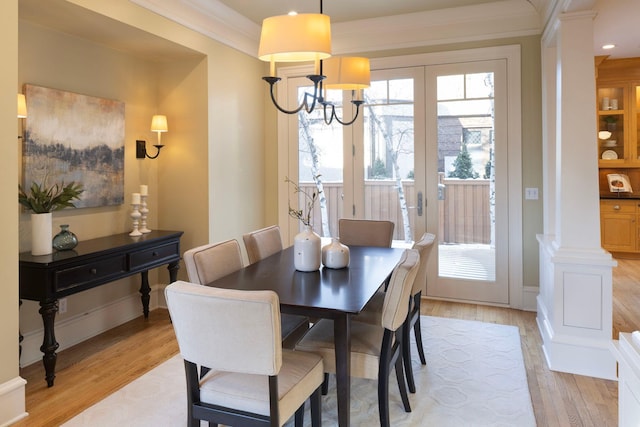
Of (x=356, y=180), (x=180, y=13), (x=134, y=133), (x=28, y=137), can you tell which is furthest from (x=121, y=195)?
(x=356, y=180)

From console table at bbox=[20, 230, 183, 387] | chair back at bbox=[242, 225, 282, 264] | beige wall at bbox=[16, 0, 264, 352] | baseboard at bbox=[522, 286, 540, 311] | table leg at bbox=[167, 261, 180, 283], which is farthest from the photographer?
baseboard at bbox=[522, 286, 540, 311]

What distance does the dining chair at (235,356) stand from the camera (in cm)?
150

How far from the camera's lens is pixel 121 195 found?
12.1ft

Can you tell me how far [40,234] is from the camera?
2.75 meters

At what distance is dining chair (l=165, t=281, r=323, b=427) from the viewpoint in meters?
1.50

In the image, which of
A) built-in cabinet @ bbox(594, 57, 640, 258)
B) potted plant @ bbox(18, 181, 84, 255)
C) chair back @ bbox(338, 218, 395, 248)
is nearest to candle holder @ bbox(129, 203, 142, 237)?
potted plant @ bbox(18, 181, 84, 255)

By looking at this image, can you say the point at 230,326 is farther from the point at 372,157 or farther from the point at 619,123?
the point at 619,123

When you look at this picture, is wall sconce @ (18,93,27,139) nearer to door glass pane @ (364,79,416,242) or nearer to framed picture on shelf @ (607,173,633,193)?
door glass pane @ (364,79,416,242)

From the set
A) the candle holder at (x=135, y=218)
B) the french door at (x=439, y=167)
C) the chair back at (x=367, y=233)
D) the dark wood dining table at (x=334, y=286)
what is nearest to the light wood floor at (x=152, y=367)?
the french door at (x=439, y=167)

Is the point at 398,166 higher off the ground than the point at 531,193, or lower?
higher

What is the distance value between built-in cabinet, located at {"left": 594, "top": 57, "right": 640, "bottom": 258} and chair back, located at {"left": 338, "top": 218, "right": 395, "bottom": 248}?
4.46 metres

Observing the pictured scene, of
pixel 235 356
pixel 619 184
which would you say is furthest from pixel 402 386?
pixel 619 184

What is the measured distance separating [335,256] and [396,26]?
9.34 ft

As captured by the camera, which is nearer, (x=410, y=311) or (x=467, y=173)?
(x=410, y=311)
